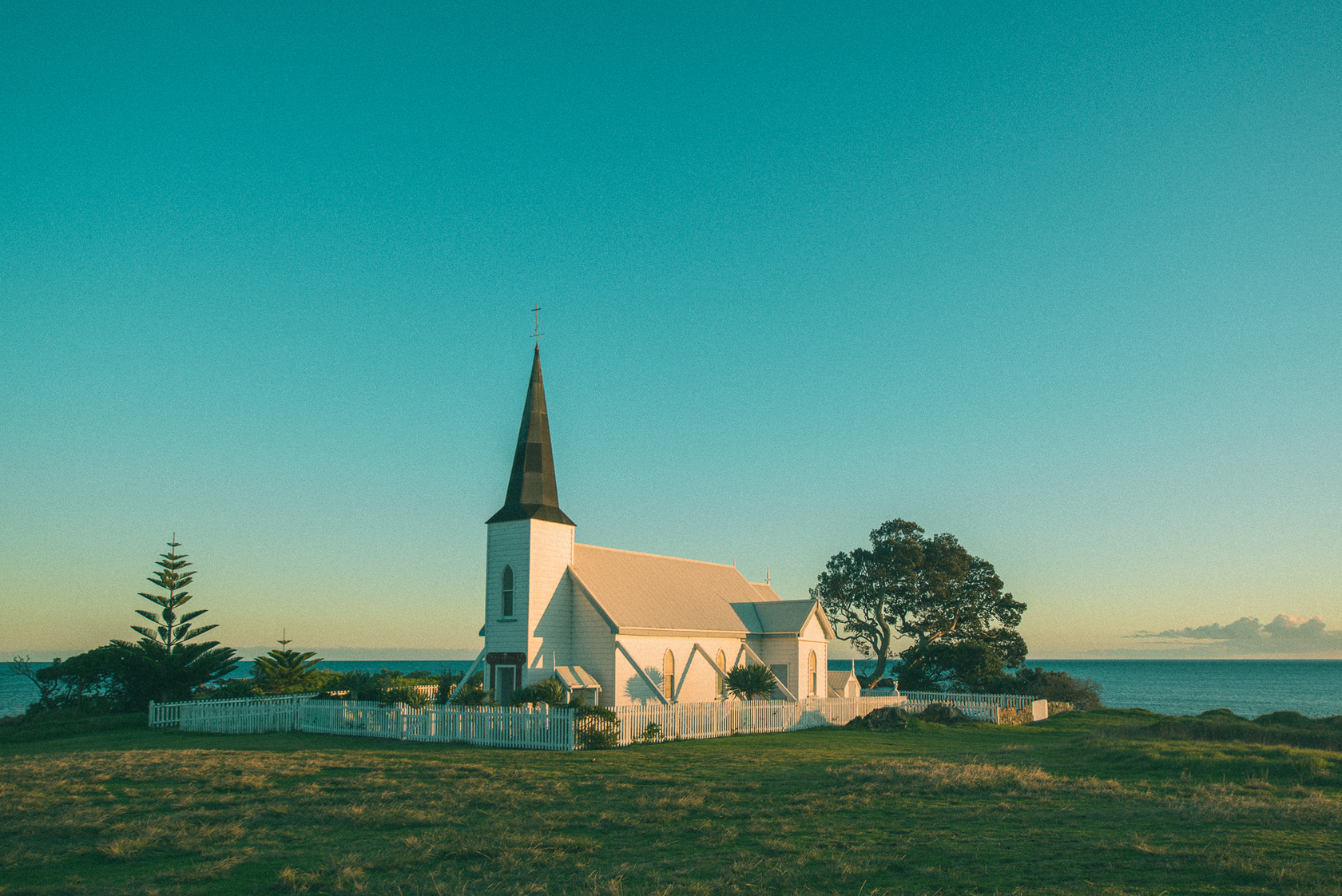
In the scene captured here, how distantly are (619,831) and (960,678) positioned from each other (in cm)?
3685

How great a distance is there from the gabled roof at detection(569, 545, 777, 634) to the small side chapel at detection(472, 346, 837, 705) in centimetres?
7

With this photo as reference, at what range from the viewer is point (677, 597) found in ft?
120

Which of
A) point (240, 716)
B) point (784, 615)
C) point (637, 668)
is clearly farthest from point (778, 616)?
point (240, 716)

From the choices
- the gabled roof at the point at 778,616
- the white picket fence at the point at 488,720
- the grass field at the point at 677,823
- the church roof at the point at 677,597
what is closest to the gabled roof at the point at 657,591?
the church roof at the point at 677,597

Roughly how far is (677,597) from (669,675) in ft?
13.2

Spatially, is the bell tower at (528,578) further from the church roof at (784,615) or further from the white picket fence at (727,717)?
the church roof at (784,615)

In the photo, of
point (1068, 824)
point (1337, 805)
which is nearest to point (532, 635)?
point (1068, 824)

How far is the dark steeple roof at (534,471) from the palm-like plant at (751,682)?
Result: 8.42 m

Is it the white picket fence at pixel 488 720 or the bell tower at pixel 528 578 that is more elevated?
the bell tower at pixel 528 578

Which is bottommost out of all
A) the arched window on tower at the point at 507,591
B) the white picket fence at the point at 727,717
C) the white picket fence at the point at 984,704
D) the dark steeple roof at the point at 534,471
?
the white picket fence at the point at 984,704

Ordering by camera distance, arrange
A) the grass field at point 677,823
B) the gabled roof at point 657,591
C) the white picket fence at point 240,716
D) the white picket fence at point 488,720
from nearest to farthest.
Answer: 1. the grass field at point 677,823
2. the white picket fence at point 488,720
3. the white picket fence at point 240,716
4. the gabled roof at point 657,591

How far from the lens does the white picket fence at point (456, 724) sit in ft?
80.0

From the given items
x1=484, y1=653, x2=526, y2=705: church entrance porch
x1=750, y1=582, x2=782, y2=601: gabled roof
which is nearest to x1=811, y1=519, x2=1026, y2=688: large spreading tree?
x1=750, y1=582, x2=782, y2=601: gabled roof

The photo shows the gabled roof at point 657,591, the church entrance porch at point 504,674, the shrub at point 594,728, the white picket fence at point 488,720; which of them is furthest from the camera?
the gabled roof at point 657,591
